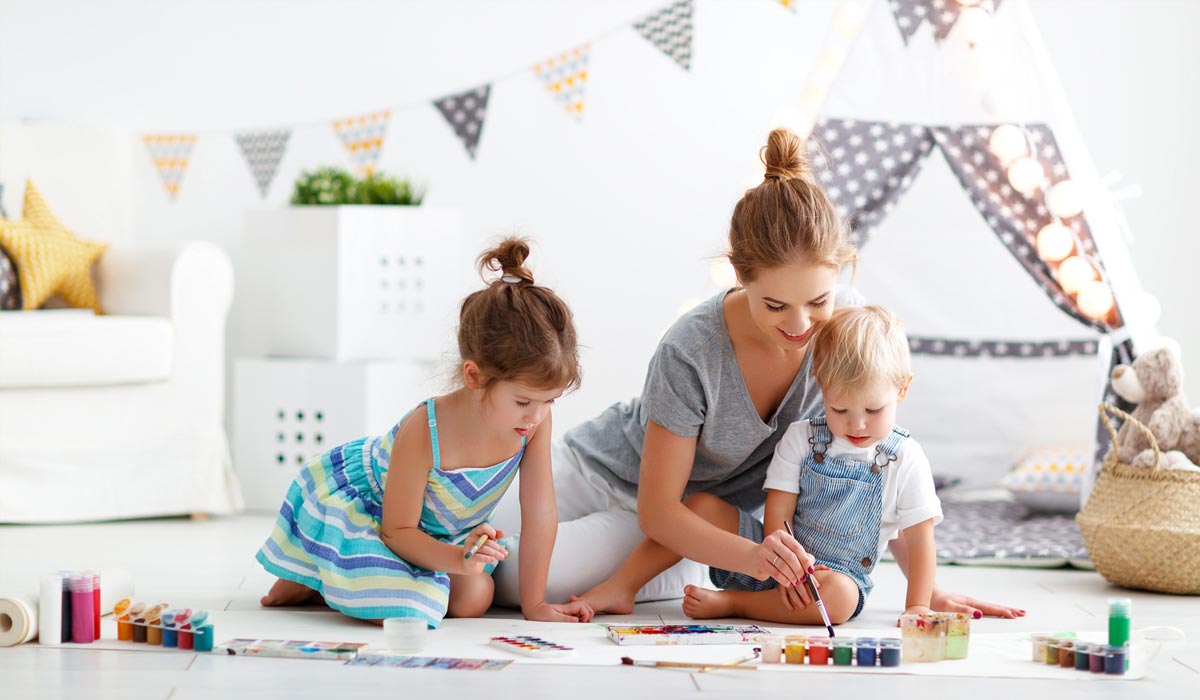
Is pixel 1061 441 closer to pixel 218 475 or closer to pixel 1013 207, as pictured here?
pixel 1013 207

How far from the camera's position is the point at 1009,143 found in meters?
2.55

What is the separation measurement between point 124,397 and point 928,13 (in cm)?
183

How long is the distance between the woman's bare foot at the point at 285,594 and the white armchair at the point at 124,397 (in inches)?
38.9

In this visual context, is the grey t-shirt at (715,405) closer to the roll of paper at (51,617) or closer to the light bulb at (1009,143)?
the roll of paper at (51,617)

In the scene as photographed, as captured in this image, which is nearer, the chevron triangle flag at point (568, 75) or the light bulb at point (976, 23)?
the light bulb at point (976, 23)

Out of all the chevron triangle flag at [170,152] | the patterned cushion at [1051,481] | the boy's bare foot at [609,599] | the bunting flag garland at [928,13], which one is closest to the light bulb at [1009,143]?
the bunting flag garland at [928,13]

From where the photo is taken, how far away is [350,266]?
2797mm

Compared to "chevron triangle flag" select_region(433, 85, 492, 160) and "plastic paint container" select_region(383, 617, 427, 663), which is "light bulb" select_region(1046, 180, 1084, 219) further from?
"plastic paint container" select_region(383, 617, 427, 663)

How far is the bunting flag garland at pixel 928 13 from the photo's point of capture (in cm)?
257

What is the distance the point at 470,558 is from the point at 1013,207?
155cm

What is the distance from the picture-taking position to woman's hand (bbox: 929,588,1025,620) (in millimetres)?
1668

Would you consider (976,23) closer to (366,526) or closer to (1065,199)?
(1065,199)

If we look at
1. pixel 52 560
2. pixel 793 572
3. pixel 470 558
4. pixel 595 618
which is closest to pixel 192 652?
pixel 470 558

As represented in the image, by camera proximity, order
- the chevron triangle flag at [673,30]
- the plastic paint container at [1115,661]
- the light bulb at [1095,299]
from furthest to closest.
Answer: the chevron triangle flag at [673,30]
the light bulb at [1095,299]
the plastic paint container at [1115,661]
